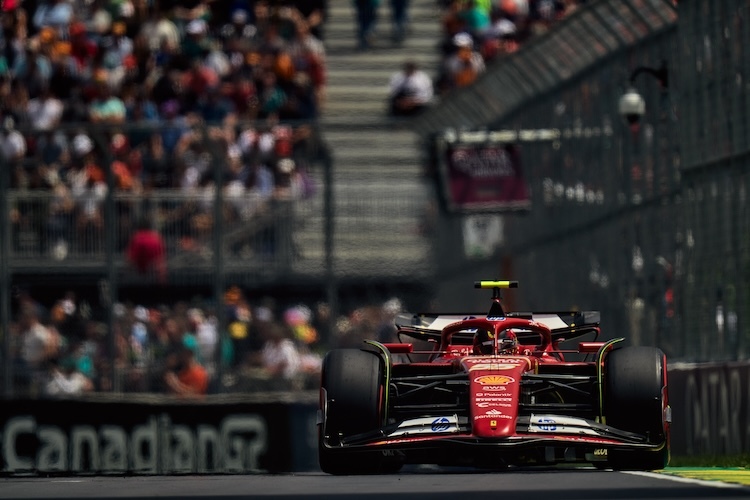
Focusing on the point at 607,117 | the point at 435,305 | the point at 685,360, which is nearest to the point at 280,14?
the point at 435,305

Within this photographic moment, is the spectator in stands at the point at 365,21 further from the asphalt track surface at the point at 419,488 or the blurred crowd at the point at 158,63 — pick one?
the asphalt track surface at the point at 419,488

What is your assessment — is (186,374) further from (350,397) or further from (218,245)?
(350,397)

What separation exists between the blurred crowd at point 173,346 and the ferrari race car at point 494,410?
27.6 feet

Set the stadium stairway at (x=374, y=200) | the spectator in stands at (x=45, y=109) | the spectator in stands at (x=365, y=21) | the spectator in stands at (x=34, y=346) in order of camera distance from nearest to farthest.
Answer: the spectator in stands at (x=34, y=346) < the stadium stairway at (x=374, y=200) < the spectator in stands at (x=45, y=109) < the spectator in stands at (x=365, y=21)

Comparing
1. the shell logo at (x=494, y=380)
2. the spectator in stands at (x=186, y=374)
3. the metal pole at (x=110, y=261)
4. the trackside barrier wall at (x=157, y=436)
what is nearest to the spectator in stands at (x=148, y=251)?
the metal pole at (x=110, y=261)

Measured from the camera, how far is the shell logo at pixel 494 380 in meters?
12.1

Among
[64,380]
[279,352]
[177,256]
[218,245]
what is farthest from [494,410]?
[64,380]

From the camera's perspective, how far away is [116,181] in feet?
72.9

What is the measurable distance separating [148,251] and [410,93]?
8.49 m

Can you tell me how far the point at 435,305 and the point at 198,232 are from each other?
115 inches

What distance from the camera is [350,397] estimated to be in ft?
40.3

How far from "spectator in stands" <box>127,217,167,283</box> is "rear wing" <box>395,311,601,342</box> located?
7961 mm

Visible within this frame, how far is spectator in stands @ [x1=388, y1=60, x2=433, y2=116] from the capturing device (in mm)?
29203

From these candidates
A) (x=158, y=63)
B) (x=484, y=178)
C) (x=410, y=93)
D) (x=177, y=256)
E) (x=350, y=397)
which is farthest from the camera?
(x=158, y=63)
